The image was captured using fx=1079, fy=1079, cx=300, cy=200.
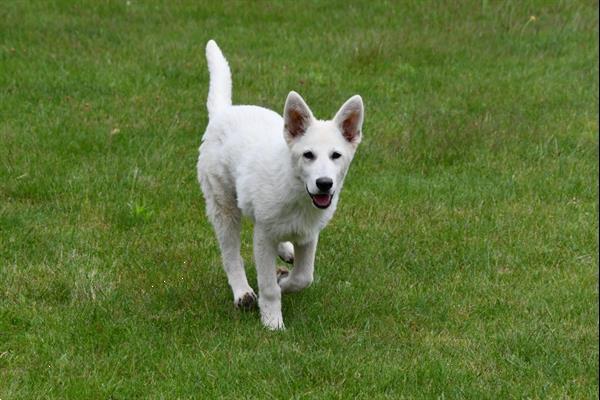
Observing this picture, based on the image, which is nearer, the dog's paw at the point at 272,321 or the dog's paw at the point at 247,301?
the dog's paw at the point at 272,321

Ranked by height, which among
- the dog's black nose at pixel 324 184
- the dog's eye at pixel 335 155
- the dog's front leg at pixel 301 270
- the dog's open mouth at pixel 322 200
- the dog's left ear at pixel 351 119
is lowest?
the dog's front leg at pixel 301 270

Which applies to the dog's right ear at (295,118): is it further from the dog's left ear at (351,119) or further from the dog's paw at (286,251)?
the dog's paw at (286,251)

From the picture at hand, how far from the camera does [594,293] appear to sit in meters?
6.86

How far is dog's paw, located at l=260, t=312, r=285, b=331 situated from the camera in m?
6.35

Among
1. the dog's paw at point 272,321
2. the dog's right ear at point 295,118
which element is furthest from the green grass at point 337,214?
the dog's right ear at point 295,118

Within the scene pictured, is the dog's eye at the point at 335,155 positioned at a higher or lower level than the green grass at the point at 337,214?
higher

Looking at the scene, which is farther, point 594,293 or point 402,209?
point 402,209

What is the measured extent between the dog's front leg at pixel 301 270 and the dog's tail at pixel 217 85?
119cm

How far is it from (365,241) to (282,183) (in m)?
1.83

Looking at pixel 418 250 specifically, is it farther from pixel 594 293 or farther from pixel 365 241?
pixel 594 293

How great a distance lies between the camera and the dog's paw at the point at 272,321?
20.8 feet

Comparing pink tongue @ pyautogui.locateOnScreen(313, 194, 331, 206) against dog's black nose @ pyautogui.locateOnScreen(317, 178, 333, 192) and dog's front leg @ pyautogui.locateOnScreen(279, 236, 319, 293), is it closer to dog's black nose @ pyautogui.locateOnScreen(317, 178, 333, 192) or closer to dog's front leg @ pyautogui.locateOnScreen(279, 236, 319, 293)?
dog's black nose @ pyautogui.locateOnScreen(317, 178, 333, 192)

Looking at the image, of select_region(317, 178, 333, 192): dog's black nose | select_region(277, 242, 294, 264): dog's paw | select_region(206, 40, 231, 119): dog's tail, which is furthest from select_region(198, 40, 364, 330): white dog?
select_region(277, 242, 294, 264): dog's paw

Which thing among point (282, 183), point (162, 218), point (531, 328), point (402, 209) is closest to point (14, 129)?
point (162, 218)
